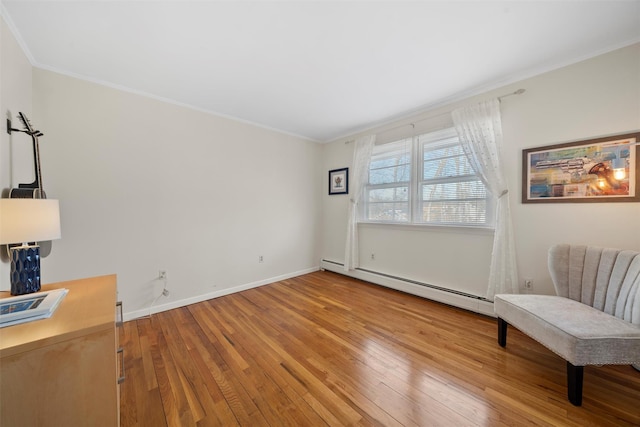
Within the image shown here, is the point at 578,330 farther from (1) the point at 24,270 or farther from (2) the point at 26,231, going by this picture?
(1) the point at 24,270

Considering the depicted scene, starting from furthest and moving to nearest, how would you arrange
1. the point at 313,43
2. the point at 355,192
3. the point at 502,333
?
the point at 355,192 < the point at 502,333 < the point at 313,43

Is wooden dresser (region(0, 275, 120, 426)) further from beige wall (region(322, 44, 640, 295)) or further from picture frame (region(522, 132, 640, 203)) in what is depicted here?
picture frame (region(522, 132, 640, 203))

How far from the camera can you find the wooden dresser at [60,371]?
772mm

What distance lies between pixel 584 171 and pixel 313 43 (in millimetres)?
2553

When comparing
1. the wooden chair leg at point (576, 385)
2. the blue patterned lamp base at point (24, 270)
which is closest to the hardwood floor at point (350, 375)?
the wooden chair leg at point (576, 385)

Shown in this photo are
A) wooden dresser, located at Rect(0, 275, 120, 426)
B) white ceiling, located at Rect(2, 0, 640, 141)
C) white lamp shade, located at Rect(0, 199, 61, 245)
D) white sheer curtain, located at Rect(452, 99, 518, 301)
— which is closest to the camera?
wooden dresser, located at Rect(0, 275, 120, 426)

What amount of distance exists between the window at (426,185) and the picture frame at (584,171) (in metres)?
0.44

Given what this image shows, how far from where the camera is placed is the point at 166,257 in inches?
103

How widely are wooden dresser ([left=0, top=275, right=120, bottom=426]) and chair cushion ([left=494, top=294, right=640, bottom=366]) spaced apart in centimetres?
239

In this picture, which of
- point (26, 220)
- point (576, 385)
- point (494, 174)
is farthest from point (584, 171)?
point (26, 220)

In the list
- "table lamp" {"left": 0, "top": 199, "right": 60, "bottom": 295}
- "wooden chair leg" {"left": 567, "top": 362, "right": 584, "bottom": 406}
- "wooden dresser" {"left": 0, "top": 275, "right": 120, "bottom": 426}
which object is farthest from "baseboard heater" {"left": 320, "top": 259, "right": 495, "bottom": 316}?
"table lamp" {"left": 0, "top": 199, "right": 60, "bottom": 295}

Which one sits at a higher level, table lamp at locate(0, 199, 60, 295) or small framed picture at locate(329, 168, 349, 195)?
small framed picture at locate(329, 168, 349, 195)

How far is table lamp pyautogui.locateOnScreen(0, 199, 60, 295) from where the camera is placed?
1.06 meters

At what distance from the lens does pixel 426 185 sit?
294cm
